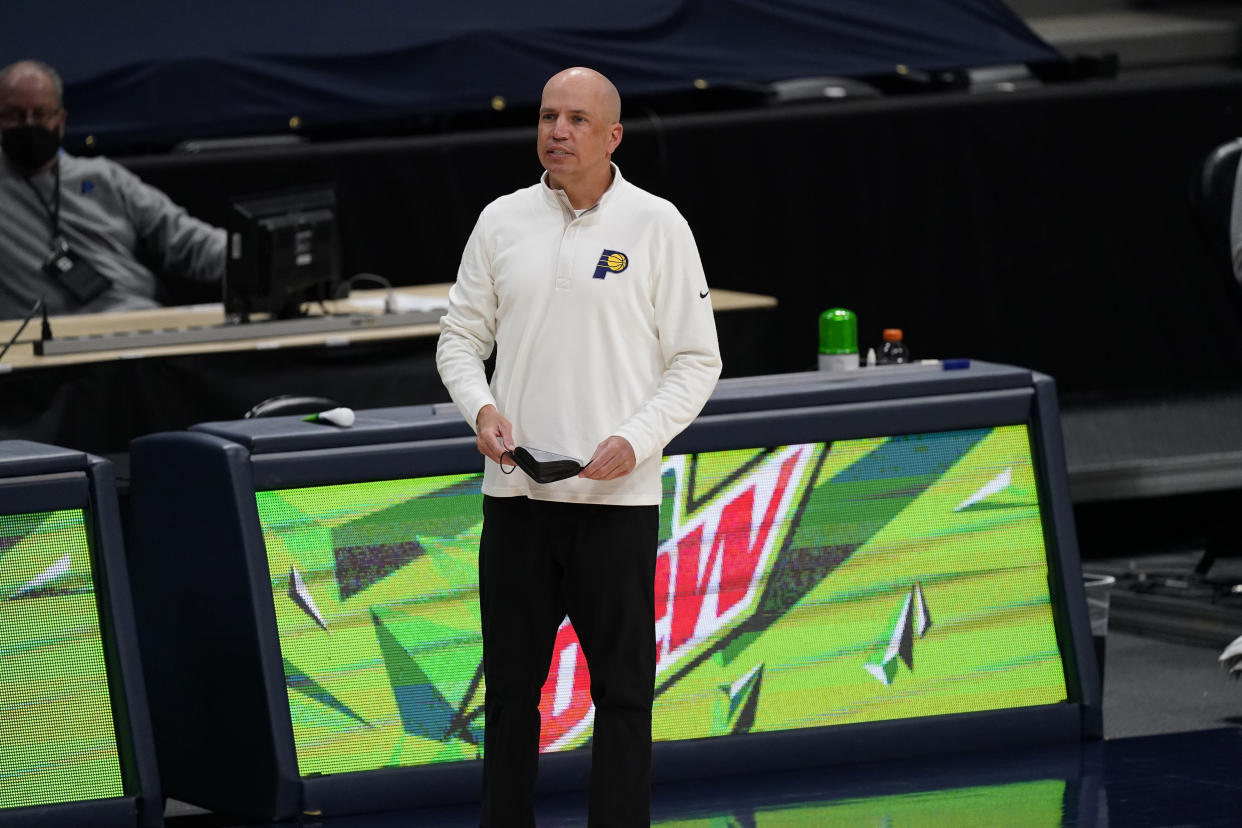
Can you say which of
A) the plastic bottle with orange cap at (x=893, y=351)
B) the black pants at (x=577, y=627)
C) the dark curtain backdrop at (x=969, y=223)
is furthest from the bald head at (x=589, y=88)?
the dark curtain backdrop at (x=969, y=223)

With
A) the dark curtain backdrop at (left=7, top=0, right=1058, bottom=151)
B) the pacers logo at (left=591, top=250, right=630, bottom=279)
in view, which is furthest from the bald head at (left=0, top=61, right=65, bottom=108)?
the pacers logo at (left=591, top=250, right=630, bottom=279)

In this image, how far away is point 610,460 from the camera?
371 cm

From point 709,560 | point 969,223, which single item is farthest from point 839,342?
point 969,223

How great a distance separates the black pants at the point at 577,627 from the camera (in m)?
3.88

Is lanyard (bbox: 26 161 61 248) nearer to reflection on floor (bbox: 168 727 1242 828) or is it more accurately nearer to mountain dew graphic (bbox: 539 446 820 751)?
reflection on floor (bbox: 168 727 1242 828)

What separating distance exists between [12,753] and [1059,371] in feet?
18.4

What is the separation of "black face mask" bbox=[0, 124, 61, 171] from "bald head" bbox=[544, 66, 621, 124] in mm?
4098

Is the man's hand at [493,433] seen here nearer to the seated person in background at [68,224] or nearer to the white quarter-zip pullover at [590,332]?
the white quarter-zip pullover at [590,332]

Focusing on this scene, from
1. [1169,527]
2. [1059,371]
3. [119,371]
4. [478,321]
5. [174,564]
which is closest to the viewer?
[478,321]

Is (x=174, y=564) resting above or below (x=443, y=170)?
below

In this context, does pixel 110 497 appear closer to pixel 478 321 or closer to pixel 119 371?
pixel 478 321

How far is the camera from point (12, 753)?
4.58 m

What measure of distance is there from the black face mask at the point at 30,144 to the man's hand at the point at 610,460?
434 centimetres

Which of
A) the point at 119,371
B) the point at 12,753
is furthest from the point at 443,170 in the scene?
the point at 12,753
